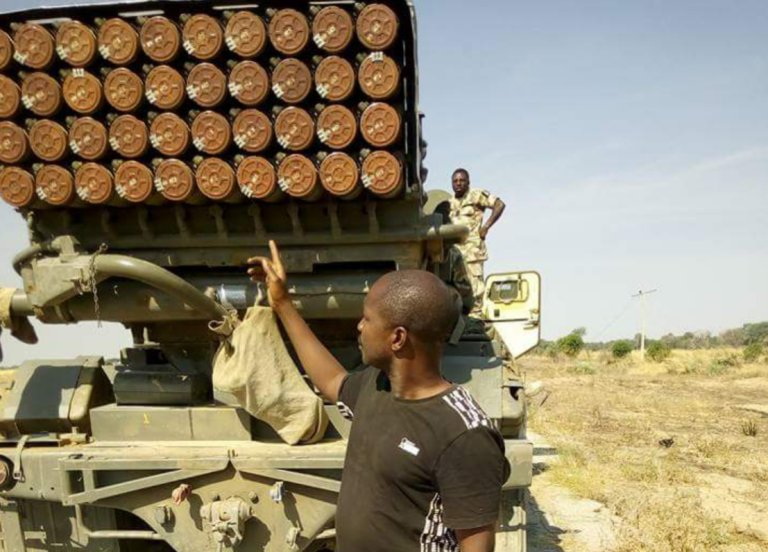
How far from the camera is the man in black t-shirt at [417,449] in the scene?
60.1 inches

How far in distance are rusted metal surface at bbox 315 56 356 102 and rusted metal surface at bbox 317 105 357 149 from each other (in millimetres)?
61

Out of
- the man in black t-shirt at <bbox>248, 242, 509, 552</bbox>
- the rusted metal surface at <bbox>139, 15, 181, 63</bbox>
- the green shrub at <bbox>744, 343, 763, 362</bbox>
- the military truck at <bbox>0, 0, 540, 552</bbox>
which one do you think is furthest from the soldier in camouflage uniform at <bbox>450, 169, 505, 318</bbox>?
the green shrub at <bbox>744, 343, 763, 362</bbox>

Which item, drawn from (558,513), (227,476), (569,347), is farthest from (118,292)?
(569,347)

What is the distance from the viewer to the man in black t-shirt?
1.53 meters

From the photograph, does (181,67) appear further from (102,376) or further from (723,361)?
(723,361)

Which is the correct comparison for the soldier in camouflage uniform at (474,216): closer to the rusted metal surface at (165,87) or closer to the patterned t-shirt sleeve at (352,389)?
the rusted metal surface at (165,87)

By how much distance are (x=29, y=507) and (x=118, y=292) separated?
1.32 m

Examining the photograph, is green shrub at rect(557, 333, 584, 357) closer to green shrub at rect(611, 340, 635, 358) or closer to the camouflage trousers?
green shrub at rect(611, 340, 635, 358)

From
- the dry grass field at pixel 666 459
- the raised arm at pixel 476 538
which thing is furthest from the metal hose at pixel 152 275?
the dry grass field at pixel 666 459

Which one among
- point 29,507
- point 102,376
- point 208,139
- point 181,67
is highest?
point 181,67

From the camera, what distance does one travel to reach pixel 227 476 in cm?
309

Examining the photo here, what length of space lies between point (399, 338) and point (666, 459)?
778cm

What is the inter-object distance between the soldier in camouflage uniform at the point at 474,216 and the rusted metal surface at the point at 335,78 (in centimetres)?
372

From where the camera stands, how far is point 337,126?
9.52 ft
